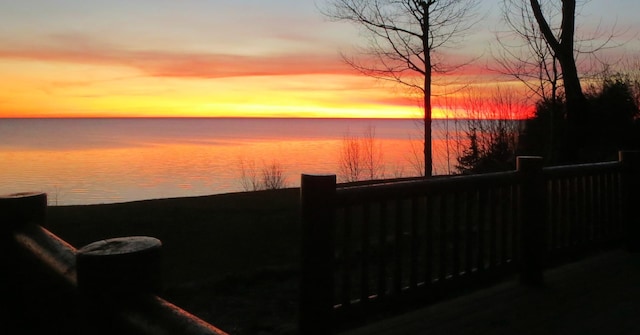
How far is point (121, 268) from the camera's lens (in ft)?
4.93


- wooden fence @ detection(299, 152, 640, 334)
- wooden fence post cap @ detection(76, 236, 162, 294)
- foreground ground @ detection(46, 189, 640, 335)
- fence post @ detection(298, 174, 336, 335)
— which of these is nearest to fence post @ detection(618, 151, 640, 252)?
wooden fence @ detection(299, 152, 640, 334)

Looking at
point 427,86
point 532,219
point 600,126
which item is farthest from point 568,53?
point 532,219

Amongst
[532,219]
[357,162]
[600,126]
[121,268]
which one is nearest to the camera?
[121,268]

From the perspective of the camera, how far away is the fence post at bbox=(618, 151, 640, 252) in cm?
600

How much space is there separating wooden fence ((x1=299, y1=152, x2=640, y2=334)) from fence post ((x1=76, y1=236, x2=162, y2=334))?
1.75 metres

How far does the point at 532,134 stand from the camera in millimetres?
16312

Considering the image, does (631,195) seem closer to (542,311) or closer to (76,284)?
(542,311)

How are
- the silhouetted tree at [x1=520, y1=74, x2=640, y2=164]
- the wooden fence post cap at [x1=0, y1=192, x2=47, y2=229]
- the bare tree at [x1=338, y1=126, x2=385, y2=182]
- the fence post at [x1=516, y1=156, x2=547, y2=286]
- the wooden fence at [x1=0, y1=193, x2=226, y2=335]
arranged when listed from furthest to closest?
the bare tree at [x1=338, y1=126, x2=385, y2=182]
the silhouetted tree at [x1=520, y1=74, x2=640, y2=164]
the fence post at [x1=516, y1=156, x2=547, y2=286]
the wooden fence post cap at [x1=0, y1=192, x2=47, y2=229]
the wooden fence at [x1=0, y1=193, x2=226, y2=335]

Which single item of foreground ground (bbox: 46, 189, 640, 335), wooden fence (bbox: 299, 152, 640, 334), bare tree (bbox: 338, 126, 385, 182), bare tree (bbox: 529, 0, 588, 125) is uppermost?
bare tree (bbox: 529, 0, 588, 125)

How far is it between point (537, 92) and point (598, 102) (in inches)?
63.2

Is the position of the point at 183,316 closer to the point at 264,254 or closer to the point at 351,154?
the point at 264,254

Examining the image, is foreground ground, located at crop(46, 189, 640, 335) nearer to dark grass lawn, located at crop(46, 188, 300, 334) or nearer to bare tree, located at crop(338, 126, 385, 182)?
dark grass lawn, located at crop(46, 188, 300, 334)

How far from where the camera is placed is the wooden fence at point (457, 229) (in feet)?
10.8

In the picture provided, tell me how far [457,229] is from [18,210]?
2944 mm
